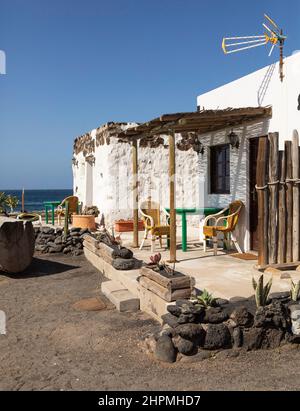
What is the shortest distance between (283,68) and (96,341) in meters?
5.06

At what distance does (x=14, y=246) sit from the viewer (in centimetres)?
724

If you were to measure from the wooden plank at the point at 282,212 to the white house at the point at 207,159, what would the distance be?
2.75 ft

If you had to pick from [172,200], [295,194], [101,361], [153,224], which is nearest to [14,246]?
[153,224]

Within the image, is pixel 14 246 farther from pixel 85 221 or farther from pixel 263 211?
pixel 263 211

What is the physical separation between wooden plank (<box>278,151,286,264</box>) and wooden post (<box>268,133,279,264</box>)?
61 mm

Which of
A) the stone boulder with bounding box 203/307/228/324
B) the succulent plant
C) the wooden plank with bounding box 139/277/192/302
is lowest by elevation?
the stone boulder with bounding box 203/307/228/324

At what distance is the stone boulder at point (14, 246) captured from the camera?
282 inches

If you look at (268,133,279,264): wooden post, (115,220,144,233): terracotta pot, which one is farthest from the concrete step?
(115,220,144,233): terracotta pot

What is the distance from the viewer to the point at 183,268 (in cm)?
597

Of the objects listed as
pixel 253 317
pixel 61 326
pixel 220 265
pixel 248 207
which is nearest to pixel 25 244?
pixel 61 326

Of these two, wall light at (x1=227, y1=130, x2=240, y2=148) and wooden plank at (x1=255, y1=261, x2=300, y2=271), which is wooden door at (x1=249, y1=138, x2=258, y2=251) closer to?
wall light at (x1=227, y1=130, x2=240, y2=148)

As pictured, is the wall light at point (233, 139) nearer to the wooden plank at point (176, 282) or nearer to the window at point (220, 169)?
the window at point (220, 169)

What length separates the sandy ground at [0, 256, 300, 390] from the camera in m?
→ 3.20
